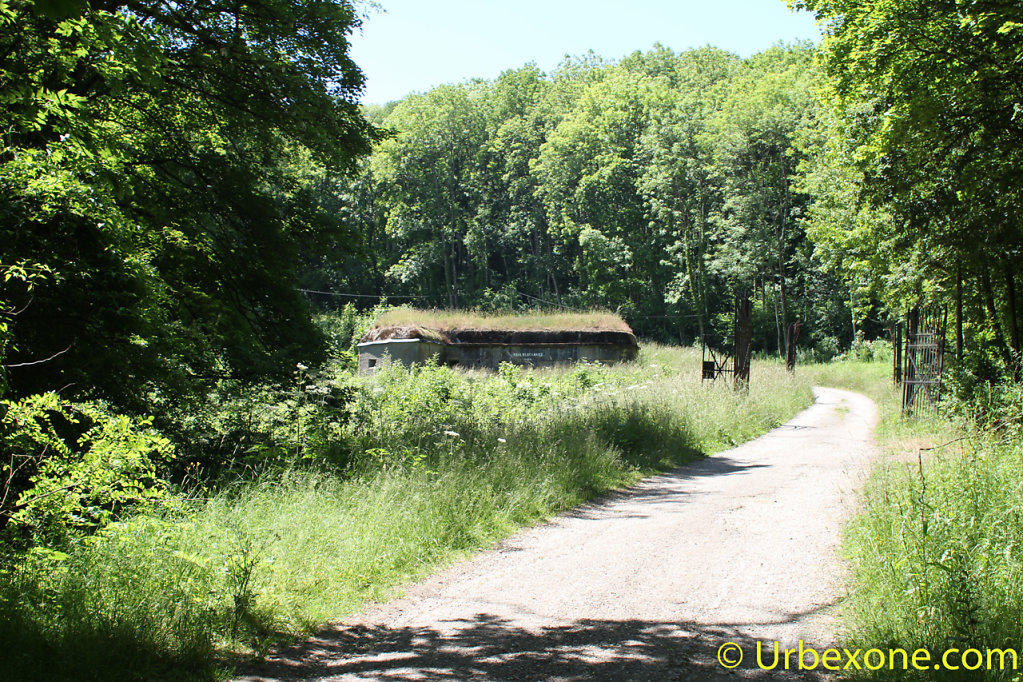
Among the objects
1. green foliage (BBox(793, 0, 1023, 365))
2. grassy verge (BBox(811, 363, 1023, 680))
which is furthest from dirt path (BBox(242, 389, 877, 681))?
green foliage (BBox(793, 0, 1023, 365))

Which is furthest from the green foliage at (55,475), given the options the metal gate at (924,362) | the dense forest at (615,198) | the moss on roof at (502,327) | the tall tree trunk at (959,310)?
the dense forest at (615,198)

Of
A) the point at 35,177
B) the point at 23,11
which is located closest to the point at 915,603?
the point at 35,177

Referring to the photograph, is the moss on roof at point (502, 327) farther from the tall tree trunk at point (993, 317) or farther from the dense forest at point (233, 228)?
the tall tree trunk at point (993, 317)

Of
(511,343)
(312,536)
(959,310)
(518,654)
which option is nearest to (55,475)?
(312,536)

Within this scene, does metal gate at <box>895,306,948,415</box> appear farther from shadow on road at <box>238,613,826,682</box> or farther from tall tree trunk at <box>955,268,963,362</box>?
shadow on road at <box>238,613,826,682</box>

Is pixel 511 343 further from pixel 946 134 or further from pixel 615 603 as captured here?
pixel 615 603

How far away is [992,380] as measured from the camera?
1392 cm

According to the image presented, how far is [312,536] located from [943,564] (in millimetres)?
4682

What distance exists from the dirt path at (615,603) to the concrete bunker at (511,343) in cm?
1889

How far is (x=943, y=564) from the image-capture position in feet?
15.9

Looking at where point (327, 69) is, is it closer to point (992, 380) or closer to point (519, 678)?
point (519, 678)

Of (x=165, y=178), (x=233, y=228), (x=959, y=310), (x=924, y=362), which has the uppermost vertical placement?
(x=165, y=178)

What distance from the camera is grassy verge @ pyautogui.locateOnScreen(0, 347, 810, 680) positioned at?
4.50 metres

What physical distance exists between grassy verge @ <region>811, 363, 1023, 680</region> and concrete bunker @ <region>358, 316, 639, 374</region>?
20515mm
